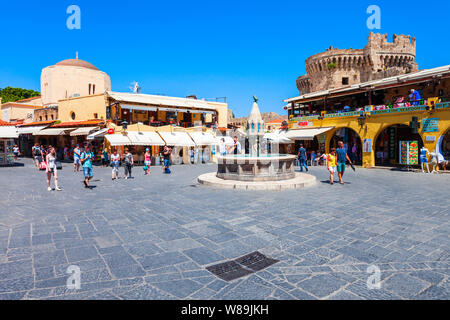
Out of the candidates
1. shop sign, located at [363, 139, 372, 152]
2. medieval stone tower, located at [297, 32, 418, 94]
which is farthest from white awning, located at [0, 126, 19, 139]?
medieval stone tower, located at [297, 32, 418, 94]

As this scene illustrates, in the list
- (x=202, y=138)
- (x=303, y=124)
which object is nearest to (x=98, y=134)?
(x=202, y=138)

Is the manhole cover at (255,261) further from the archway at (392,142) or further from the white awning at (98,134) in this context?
the white awning at (98,134)

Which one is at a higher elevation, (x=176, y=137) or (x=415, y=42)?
(x=415, y=42)

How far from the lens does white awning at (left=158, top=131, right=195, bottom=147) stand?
22.5 meters

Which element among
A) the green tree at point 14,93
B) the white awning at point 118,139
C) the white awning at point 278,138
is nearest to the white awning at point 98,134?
the white awning at point 118,139

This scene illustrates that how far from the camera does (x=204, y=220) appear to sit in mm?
5750

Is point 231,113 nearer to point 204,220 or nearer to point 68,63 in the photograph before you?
point 68,63

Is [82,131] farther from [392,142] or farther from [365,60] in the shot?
[365,60]

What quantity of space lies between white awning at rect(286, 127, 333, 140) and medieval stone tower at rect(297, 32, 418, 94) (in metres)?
20.0

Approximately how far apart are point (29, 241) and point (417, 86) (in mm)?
22627

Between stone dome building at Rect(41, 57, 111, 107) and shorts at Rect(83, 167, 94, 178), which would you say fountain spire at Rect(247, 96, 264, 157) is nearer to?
shorts at Rect(83, 167, 94, 178)

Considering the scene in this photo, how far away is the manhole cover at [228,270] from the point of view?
3363 millimetres

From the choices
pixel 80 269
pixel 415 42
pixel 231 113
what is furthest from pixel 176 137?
pixel 415 42

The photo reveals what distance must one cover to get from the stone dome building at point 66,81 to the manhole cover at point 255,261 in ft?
115
